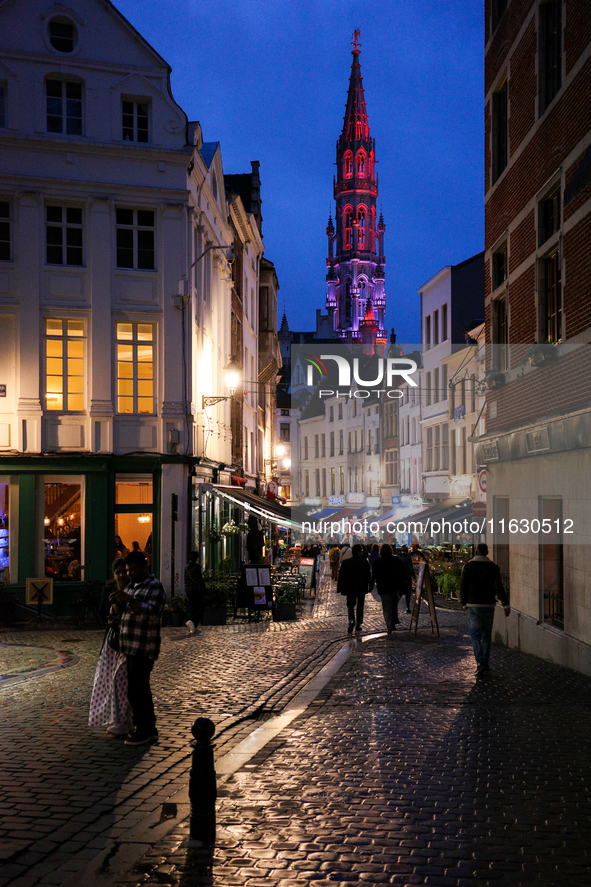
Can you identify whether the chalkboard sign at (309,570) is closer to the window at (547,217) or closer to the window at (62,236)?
the window at (62,236)

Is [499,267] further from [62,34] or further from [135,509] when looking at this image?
[62,34]

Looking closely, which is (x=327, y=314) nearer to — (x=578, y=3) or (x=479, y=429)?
(x=479, y=429)

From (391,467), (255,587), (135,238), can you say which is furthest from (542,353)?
(391,467)

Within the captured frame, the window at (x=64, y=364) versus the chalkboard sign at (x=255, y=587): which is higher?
the window at (x=64, y=364)

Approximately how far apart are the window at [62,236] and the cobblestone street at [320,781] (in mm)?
12881

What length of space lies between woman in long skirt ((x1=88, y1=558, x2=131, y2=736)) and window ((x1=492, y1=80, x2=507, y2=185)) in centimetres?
1291

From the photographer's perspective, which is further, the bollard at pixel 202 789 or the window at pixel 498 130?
the window at pixel 498 130

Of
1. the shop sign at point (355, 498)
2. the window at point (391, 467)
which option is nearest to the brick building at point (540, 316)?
the window at point (391, 467)

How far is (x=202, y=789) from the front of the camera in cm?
575

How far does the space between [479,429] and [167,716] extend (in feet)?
89.8

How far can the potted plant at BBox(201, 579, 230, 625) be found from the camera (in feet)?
64.8

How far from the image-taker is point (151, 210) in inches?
930

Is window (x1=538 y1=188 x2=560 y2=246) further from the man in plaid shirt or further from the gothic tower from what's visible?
the gothic tower

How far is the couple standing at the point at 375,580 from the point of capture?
1702 centimetres
